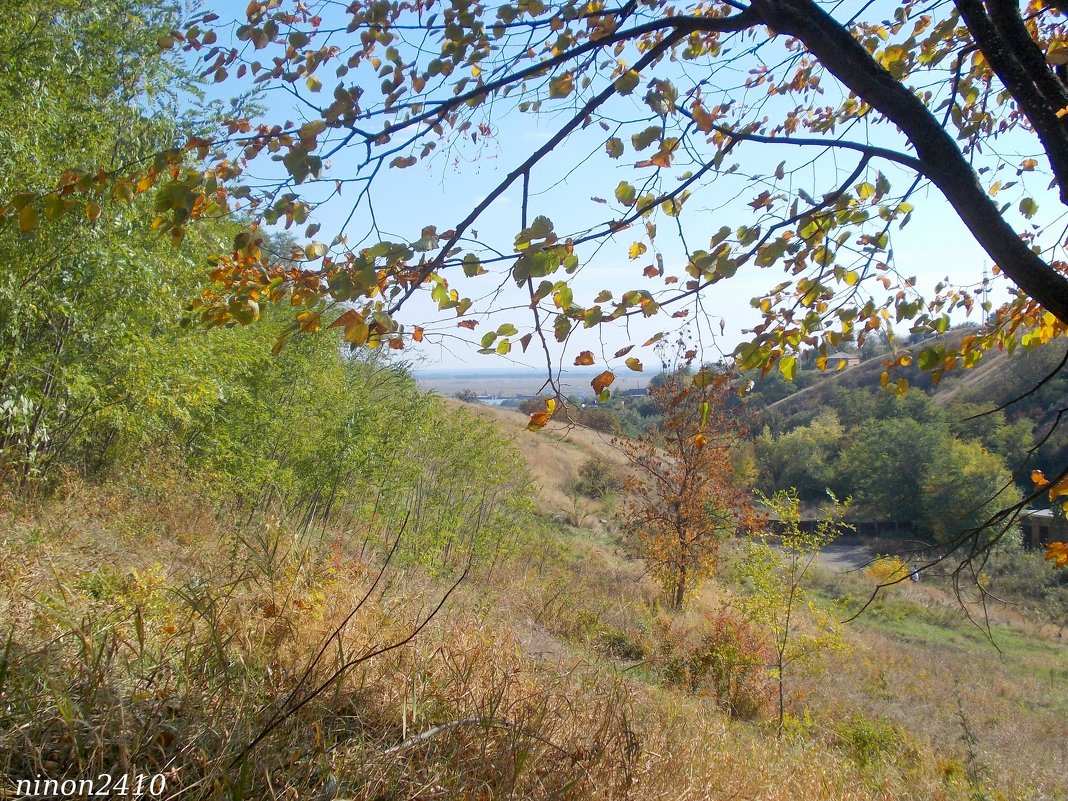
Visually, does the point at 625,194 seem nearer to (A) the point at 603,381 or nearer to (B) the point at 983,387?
(A) the point at 603,381

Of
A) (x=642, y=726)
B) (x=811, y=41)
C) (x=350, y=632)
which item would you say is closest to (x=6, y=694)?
(x=350, y=632)

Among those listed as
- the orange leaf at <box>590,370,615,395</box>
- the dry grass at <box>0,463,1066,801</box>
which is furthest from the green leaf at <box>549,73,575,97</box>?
the dry grass at <box>0,463,1066,801</box>

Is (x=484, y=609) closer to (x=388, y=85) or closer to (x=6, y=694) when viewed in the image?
(x=6, y=694)

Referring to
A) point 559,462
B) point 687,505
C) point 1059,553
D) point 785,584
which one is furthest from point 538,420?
point 559,462

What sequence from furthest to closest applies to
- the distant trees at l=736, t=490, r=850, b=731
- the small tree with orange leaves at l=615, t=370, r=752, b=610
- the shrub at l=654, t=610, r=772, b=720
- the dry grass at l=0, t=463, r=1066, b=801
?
the small tree with orange leaves at l=615, t=370, r=752, b=610 → the distant trees at l=736, t=490, r=850, b=731 → the shrub at l=654, t=610, r=772, b=720 → the dry grass at l=0, t=463, r=1066, b=801

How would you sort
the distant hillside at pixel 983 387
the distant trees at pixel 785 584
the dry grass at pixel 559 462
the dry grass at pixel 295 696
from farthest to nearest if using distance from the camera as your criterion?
1. the distant hillside at pixel 983 387
2. the dry grass at pixel 559 462
3. the distant trees at pixel 785 584
4. the dry grass at pixel 295 696

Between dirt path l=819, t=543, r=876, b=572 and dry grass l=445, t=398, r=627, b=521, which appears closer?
dry grass l=445, t=398, r=627, b=521

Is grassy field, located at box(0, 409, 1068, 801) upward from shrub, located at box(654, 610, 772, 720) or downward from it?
upward

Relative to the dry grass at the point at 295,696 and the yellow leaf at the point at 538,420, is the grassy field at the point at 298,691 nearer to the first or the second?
the dry grass at the point at 295,696

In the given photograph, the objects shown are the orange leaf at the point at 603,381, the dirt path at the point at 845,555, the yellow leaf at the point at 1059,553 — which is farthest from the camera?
the dirt path at the point at 845,555

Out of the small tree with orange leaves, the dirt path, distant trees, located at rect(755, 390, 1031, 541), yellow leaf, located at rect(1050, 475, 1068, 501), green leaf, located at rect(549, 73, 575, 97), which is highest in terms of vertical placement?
green leaf, located at rect(549, 73, 575, 97)

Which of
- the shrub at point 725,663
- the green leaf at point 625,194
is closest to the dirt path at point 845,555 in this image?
the shrub at point 725,663

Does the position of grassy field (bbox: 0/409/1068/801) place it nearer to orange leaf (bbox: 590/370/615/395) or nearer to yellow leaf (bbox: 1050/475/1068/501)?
orange leaf (bbox: 590/370/615/395)

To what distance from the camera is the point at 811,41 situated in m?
2.33
